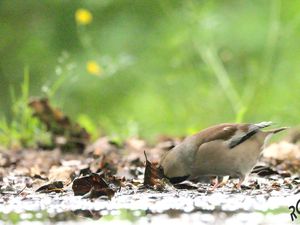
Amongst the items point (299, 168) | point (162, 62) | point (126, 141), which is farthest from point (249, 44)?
point (299, 168)

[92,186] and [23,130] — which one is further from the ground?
[23,130]

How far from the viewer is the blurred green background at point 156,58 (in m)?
10.3

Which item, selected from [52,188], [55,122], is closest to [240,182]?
[52,188]

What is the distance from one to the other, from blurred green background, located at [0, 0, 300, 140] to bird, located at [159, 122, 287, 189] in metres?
3.18

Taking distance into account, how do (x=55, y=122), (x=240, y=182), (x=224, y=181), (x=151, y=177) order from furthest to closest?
1. (x=55, y=122)
2. (x=224, y=181)
3. (x=240, y=182)
4. (x=151, y=177)

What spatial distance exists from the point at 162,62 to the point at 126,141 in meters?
3.11

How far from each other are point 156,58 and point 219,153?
225 inches

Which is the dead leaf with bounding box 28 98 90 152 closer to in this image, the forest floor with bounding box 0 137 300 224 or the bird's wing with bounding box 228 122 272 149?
the forest floor with bounding box 0 137 300 224

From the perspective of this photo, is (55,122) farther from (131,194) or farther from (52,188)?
(131,194)

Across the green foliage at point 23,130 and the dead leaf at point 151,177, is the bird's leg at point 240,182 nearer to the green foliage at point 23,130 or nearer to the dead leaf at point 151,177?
the dead leaf at point 151,177

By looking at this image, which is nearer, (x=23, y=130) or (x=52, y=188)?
(x=52, y=188)

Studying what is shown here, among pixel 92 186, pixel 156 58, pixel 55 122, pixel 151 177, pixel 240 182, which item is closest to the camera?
pixel 92 186

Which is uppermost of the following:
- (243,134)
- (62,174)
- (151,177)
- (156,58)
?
(156,58)

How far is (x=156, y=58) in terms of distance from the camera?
Result: 11.9m
